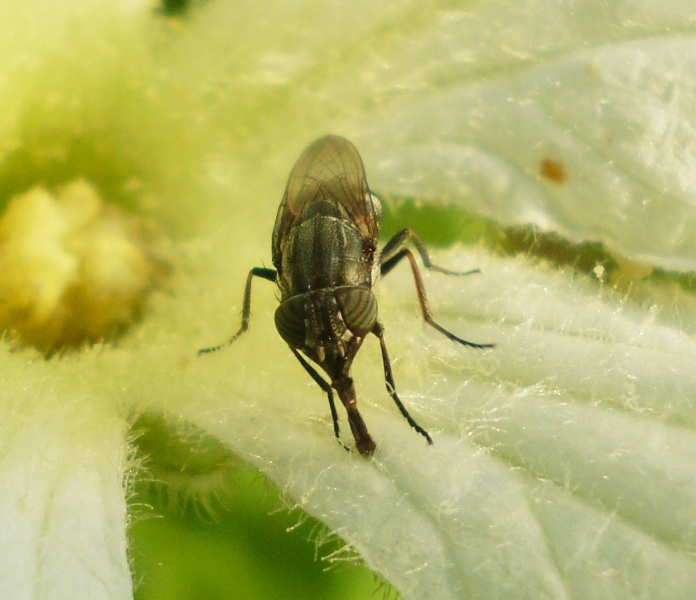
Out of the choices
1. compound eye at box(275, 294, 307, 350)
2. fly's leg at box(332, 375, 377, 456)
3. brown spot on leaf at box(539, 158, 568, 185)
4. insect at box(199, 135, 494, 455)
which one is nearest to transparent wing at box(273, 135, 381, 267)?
insect at box(199, 135, 494, 455)

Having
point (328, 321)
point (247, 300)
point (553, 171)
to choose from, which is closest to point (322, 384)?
point (328, 321)

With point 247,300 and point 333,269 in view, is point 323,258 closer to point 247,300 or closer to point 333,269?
point 333,269

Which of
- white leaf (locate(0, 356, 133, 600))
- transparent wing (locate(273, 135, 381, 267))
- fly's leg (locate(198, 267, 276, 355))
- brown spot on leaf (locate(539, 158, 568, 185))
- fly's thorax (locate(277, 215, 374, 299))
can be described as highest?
brown spot on leaf (locate(539, 158, 568, 185))

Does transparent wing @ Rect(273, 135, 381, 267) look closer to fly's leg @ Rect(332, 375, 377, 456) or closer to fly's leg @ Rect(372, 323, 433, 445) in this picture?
fly's leg @ Rect(372, 323, 433, 445)

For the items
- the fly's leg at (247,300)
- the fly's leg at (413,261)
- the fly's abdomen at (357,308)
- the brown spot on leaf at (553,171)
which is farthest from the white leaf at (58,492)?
the brown spot on leaf at (553,171)

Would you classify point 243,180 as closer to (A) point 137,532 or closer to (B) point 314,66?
(B) point 314,66

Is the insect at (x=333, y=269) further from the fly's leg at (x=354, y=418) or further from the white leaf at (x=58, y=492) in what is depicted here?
the white leaf at (x=58, y=492)
